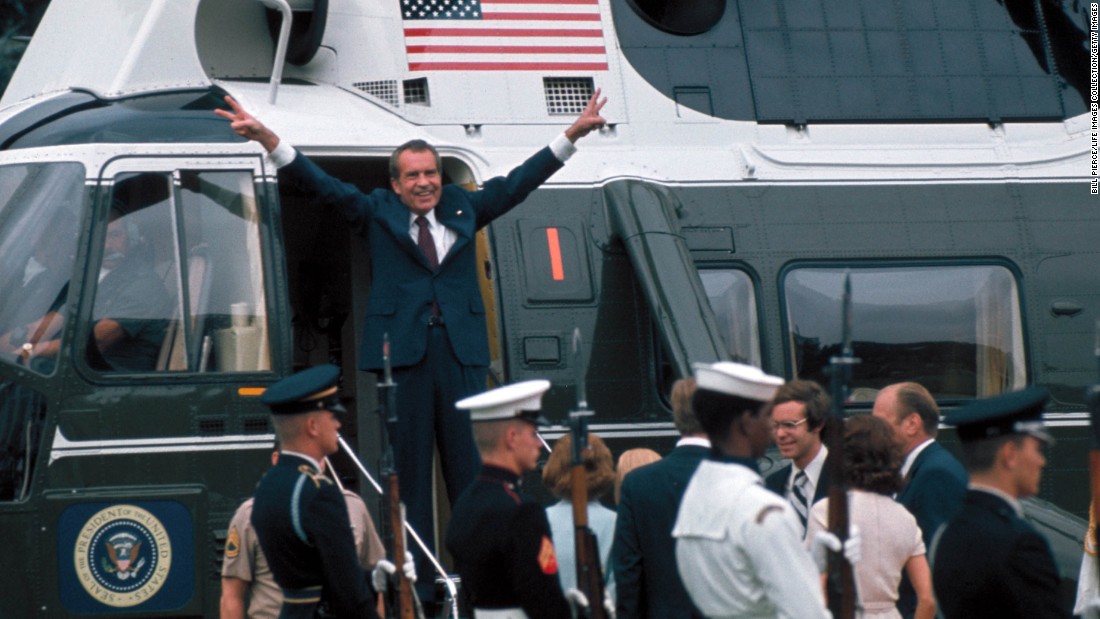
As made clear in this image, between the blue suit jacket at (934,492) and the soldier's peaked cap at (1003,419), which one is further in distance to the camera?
the blue suit jacket at (934,492)

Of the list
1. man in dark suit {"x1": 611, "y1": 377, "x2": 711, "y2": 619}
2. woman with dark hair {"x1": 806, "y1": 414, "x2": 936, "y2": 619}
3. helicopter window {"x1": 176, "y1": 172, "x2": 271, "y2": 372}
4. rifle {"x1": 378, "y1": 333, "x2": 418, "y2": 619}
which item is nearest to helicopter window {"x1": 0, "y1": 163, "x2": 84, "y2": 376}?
helicopter window {"x1": 176, "y1": 172, "x2": 271, "y2": 372}

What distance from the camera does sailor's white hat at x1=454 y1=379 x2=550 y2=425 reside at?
5340 mm

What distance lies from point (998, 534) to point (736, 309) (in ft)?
13.1

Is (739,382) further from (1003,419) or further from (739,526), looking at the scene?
(1003,419)

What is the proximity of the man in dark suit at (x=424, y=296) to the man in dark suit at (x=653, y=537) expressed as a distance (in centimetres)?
156

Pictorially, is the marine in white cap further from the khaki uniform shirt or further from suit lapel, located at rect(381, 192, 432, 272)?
suit lapel, located at rect(381, 192, 432, 272)

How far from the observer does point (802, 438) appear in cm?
688

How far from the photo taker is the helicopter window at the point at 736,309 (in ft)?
27.3

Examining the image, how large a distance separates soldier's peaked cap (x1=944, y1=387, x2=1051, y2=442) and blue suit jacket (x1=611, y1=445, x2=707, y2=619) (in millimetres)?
1188

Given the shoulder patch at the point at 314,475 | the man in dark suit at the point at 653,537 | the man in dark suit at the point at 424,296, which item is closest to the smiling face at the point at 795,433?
the man in dark suit at the point at 653,537

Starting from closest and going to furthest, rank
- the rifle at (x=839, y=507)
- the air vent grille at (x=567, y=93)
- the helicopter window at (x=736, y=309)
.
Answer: the rifle at (x=839, y=507), the helicopter window at (x=736, y=309), the air vent grille at (x=567, y=93)

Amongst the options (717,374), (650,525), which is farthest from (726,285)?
(717,374)

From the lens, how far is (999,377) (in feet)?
28.3

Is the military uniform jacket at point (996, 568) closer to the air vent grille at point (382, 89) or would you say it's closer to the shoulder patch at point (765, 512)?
the shoulder patch at point (765, 512)
